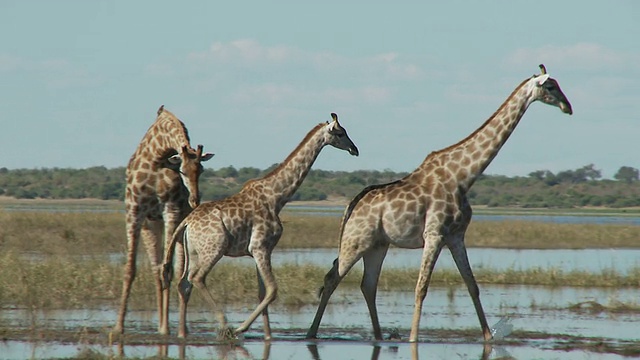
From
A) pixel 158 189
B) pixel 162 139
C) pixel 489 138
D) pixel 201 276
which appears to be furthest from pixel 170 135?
pixel 489 138

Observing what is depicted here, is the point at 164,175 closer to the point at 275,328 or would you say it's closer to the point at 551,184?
the point at 275,328

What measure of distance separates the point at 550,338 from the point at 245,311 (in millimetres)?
5029

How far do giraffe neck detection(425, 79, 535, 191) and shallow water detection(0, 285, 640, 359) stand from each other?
2297 mm

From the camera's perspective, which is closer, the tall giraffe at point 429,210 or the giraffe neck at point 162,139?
the tall giraffe at point 429,210

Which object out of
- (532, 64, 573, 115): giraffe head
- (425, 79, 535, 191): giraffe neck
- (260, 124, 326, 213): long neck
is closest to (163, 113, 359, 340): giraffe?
(260, 124, 326, 213): long neck

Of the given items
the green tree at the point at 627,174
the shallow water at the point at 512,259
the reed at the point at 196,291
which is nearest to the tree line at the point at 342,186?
the green tree at the point at 627,174

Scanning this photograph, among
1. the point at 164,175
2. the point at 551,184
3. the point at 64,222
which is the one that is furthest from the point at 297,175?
the point at 551,184

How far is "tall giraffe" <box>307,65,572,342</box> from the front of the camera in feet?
52.0

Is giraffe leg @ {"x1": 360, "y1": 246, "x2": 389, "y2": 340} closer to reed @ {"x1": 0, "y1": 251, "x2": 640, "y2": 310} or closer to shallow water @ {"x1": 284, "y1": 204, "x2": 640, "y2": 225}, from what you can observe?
reed @ {"x1": 0, "y1": 251, "x2": 640, "y2": 310}

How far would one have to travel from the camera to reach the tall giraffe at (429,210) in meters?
15.9

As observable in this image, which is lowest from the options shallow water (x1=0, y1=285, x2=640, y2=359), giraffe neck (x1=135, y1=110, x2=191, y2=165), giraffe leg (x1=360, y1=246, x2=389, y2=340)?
shallow water (x1=0, y1=285, x2=640, y2=359)

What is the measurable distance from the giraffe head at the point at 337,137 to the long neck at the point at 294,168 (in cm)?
9

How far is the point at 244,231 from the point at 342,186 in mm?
83968

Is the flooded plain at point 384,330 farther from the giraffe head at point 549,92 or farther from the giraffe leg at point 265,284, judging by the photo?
the giraffe head at point 549,92
